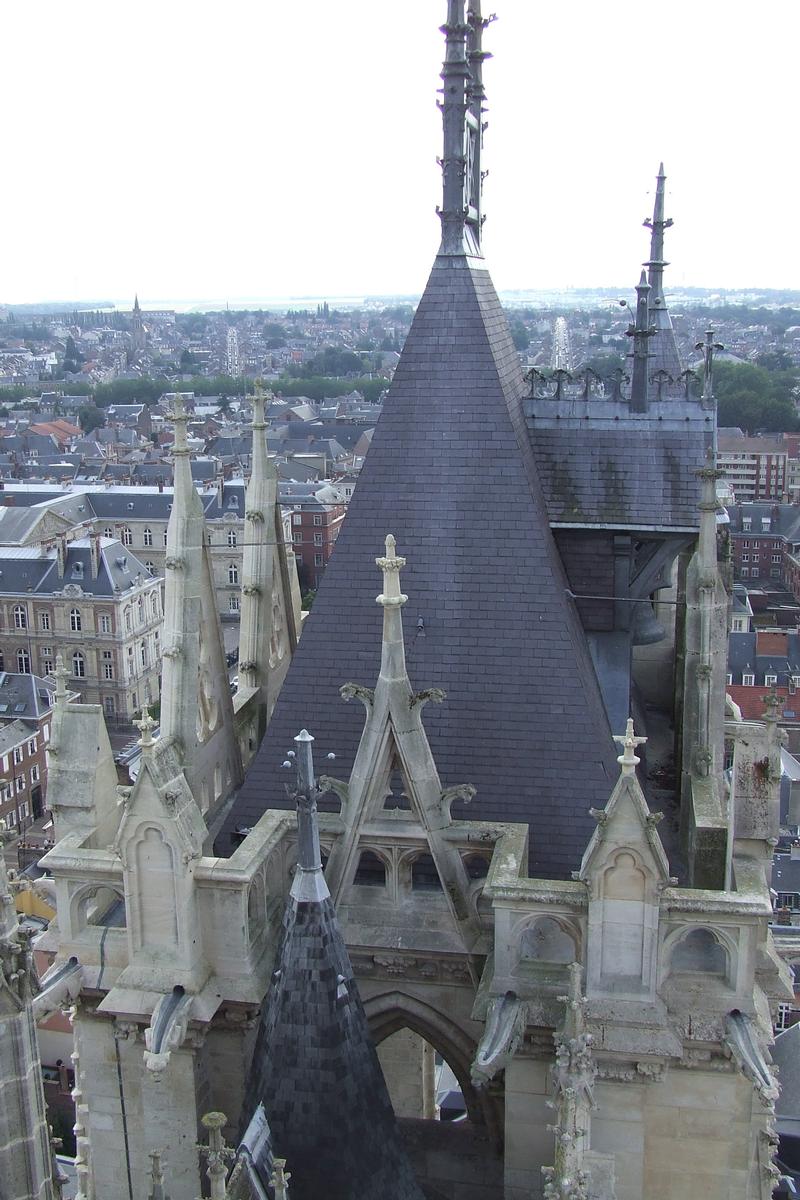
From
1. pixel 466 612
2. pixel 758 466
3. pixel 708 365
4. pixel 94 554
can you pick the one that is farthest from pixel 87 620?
pixel 758 466

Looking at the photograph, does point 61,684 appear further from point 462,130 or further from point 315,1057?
point 462,130

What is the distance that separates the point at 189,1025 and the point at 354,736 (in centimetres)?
390

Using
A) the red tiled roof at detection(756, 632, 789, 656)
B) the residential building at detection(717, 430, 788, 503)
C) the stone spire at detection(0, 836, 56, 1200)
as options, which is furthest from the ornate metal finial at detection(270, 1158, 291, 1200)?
the residential building at detection(717, 430, 788, 503)

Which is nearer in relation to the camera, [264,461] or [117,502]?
[264,461]

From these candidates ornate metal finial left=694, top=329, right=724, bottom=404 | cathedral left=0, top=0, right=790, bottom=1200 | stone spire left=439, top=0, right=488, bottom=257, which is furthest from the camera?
ornate metal finial left=694, top=329, right=724, bottom=404

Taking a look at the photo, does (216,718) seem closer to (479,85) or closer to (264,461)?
(264,461)

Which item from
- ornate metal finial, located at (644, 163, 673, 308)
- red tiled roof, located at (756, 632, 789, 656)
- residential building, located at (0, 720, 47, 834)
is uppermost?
ornate metal finial, located at (644, 163, 673, 308)

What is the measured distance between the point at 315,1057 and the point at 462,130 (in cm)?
1136

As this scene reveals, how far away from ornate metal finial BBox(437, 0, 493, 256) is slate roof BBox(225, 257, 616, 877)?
0.54 meters

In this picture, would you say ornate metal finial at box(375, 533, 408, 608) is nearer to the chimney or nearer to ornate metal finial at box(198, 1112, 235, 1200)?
ornate metal finial at box(198, 1112, 235, 1200)

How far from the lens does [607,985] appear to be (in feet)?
41.5

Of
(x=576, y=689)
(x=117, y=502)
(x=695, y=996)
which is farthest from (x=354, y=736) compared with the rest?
(x=117, y=502)

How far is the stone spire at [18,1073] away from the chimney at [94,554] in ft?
299

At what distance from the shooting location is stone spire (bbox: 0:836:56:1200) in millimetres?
11266
